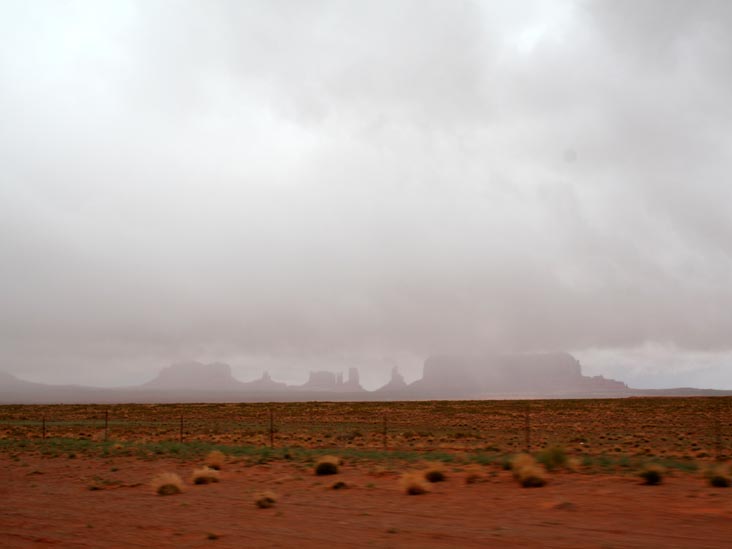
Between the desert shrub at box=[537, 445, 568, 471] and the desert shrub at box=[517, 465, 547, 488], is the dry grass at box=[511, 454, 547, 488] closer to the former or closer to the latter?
the desert shrub at box=[517, 465, 547, 488]

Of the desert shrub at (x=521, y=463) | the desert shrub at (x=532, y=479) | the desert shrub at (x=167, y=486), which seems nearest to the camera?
the desert shrub at (x=532, y=479)

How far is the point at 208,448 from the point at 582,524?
801 inches

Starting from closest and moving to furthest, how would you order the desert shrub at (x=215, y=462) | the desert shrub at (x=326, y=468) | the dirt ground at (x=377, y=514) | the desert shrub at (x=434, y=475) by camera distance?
the dirt ground at (x=377, y=514) → the desert shrub at (x=434, y=475) → the desert shrub at (x=326, y=468) → the desert shrub at (x=215, y=462)

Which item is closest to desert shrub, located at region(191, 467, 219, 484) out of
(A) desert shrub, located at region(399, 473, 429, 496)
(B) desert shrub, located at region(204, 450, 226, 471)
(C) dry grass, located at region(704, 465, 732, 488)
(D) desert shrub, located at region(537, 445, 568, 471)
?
(B) desert shrub, located at region(204, 450, 226, 471)

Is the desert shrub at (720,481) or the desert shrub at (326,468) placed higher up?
the desert shrub at (720,481)

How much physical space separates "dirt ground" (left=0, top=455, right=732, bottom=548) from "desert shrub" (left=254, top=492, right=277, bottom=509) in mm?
184

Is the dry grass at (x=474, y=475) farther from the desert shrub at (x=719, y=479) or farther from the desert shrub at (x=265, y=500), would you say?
the desert shrub at (x=719, y=479)

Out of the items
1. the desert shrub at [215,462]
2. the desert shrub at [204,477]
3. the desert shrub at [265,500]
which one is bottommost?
the desert shrub at [215,462]

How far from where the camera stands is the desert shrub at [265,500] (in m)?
12.9

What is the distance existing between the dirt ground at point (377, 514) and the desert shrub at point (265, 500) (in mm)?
184

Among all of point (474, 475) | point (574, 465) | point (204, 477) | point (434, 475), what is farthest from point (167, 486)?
point (574, 465)

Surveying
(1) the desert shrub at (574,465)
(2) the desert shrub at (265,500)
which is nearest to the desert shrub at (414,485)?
(2) the desert shrub at (265,500)

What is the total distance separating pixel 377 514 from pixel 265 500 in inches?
121

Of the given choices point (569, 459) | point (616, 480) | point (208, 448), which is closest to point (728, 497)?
point (616, 480)
